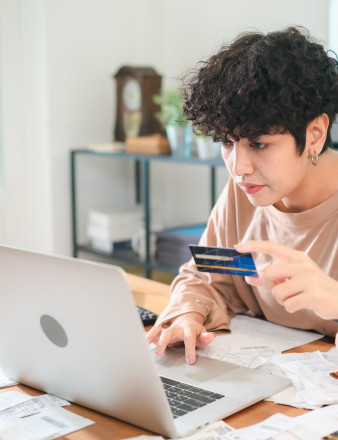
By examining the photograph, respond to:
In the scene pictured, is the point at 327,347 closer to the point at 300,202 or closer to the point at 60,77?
the point at 300,202

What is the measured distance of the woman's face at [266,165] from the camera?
1.18m

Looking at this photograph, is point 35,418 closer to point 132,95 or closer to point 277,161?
point 277,161

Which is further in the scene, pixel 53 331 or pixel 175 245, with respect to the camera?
pixel 175 245

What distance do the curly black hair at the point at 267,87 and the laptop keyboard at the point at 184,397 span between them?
45cm

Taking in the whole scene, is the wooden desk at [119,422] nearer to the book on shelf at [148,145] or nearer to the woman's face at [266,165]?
→ the woman's face at [266,165]

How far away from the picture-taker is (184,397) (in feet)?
3.32

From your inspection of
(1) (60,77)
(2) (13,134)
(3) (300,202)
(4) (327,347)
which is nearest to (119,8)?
(1) (60,77)

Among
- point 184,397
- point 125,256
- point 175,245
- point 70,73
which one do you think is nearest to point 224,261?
point 184,397

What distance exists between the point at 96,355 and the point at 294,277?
31 centimetres

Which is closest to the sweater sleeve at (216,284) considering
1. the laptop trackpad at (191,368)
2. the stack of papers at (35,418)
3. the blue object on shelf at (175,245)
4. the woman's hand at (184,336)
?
the woman's hand at (184,336)

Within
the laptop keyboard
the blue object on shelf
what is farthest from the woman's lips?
the blue object on shelf

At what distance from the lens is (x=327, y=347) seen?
4.19ft

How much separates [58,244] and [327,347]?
243 cm

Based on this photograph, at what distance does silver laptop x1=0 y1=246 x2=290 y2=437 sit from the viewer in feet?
2.86
